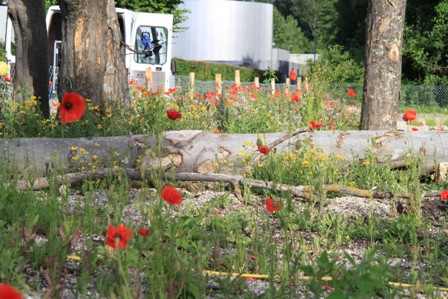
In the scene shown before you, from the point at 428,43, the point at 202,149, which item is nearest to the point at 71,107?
the point at 202,149

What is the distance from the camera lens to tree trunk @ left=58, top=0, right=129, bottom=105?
11.1 m

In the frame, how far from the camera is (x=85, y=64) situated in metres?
11.2

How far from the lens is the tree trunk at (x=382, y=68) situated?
11.5 metres

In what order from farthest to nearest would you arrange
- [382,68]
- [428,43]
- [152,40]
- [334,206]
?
[428,43], [152,40], [382,68], [334,206]

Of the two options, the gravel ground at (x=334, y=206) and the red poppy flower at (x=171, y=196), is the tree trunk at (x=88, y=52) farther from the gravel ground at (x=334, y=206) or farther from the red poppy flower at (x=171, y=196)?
the red poppy flower at (x=171, y=196)

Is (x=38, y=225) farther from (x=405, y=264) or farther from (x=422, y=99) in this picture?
(x=422, y=99)

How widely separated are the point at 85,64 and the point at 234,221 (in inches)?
220

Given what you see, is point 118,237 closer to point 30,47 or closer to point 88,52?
point 88,52

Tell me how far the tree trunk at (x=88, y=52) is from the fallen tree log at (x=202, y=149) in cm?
314

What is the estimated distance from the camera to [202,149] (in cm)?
816

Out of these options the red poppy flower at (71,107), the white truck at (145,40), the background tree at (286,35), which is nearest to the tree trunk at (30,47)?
the red poppy flower at (71,107)

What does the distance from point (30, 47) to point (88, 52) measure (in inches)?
108

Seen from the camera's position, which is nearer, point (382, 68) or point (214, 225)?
point (214, 225)

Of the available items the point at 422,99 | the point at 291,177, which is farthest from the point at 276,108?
the point at 422,99
